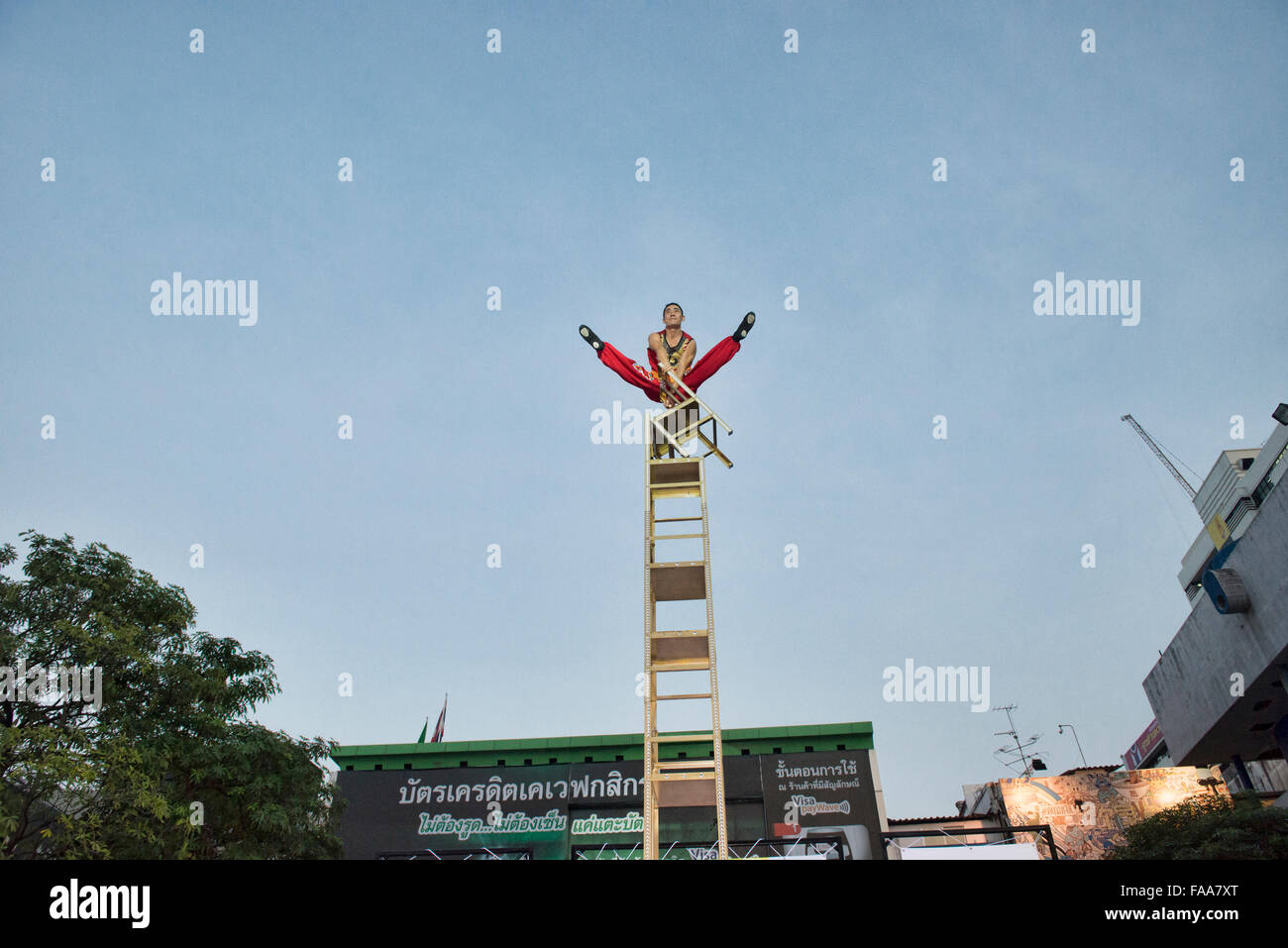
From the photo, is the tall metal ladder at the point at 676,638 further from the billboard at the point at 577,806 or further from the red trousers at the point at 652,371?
the billboard at the point at 577,806

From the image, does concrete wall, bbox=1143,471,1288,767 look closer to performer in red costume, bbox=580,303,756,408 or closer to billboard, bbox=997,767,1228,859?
billboard, bbox=997,767,1228,859

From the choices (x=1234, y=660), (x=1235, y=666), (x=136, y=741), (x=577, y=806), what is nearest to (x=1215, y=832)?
(x=1235, y=666)

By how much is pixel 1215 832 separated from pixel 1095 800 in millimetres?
8860

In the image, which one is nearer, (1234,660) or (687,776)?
(687,776)

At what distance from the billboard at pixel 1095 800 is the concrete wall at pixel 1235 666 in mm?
1716

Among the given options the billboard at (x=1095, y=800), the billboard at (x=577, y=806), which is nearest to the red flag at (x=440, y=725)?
the billboard at (x=577, y=806)

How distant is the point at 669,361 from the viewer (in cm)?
952

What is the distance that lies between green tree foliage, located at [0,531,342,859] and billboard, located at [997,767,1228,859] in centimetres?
2539

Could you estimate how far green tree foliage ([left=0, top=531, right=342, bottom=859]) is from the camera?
1130 centimetres

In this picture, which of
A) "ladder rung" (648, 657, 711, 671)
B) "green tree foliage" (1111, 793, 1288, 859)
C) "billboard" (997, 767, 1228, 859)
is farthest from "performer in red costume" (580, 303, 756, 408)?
"billboard" (997, 767, 1228, 859)

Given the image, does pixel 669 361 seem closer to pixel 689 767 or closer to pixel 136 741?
pixel 689 767
